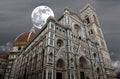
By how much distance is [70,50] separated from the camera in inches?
680

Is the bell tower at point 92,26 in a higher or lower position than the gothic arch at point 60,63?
higher

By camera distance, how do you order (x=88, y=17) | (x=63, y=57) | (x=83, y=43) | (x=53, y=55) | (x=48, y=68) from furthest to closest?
(x=88, y=17)
(x=83, y=43)
(x=63, y=57)
(x=53, y=55)
(x=48, y=68)

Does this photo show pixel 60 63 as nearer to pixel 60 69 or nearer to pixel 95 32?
pixel 60 69

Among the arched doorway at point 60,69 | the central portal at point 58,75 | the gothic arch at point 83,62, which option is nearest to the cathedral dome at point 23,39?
the gothic arch at point 83,62

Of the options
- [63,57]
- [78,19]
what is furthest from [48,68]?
[78,19]

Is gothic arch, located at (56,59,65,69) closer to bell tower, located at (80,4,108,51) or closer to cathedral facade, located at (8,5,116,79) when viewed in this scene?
cathedral facade, located at (8,5,116,79)

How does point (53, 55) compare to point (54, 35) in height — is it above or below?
below

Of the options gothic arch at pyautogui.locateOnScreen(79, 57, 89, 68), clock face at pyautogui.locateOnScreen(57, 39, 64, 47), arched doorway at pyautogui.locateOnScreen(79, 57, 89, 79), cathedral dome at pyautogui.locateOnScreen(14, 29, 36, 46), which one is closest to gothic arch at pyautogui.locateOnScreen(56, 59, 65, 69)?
clock face at pyautogui.locateOnScreen(57, 39, 64, 47)

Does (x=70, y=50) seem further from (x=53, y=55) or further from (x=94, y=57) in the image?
(x=94, y=57)

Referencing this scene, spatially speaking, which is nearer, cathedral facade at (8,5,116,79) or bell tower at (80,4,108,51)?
cathedral facade at (8,5,116,79)

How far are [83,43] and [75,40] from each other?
250 centimetres

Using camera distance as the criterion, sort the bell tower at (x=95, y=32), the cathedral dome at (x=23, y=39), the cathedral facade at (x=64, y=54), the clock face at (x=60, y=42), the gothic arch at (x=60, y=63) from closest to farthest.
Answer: the cathedral facade at (x=64, y=54), the gothic arch at (x=60, y=63), the clock face at (x=60, y=42), the bell tower at (x=95, y=32), the cathedral dome at (x=23, y=39)

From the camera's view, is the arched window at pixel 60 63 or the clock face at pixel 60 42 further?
the clock face at pixel 60 42

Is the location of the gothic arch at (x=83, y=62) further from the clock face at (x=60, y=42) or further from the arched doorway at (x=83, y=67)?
the clock face at (x=60, y=42)
